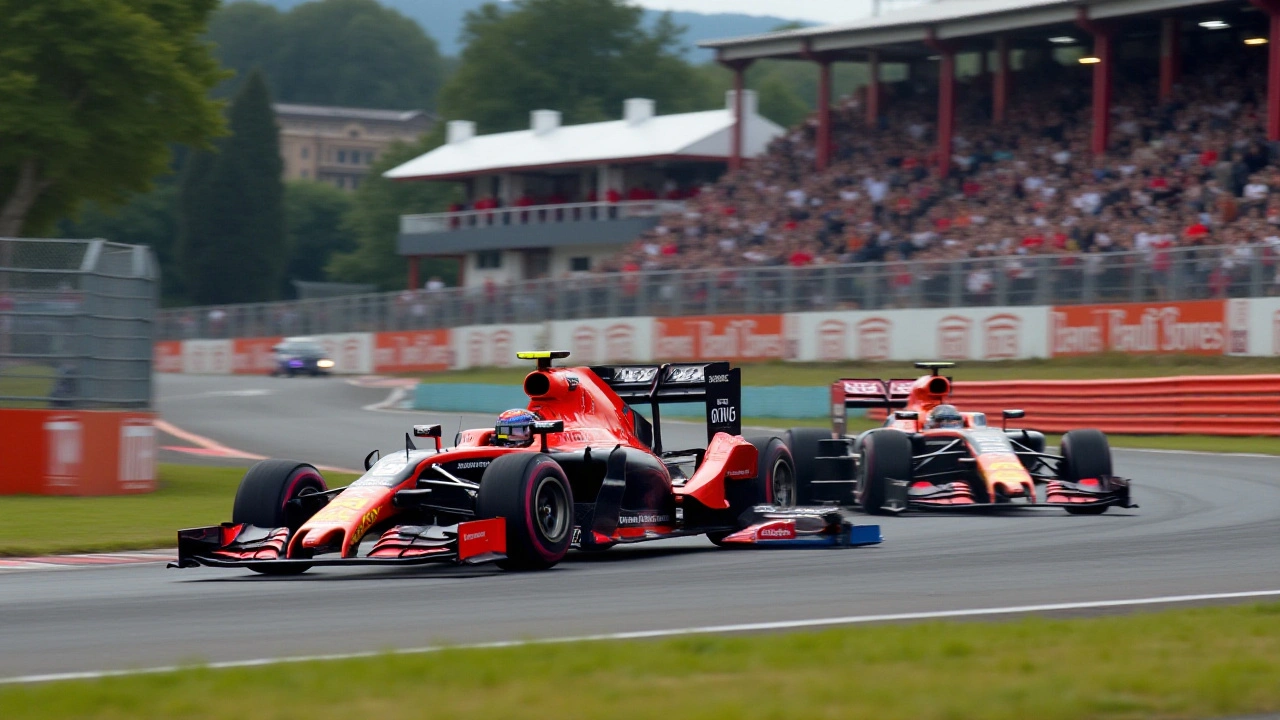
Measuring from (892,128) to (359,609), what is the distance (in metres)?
35.8

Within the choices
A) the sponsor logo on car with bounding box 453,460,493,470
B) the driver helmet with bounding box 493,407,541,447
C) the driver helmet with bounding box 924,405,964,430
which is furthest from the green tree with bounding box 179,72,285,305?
the sponsor logo on car with bounding box 453,460,493,470

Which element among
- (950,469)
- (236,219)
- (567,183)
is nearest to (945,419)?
(950,469)

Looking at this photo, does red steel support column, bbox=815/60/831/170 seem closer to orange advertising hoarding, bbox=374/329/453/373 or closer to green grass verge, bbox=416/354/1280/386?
green grass verge, bbox=416/354/1280/386

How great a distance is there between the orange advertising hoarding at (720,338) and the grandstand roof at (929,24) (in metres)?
10.1

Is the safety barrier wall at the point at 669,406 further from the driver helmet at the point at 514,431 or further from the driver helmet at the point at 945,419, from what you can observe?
the driver helmet at the point at 514,431

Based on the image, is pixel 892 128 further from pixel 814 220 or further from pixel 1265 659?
pixel 1265 659

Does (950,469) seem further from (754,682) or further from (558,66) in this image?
(558,66)

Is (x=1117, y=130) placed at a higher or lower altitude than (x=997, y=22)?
lower

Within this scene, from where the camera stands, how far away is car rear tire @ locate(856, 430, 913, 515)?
15.5m

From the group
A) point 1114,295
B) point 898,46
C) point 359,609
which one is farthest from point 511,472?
point 898,46

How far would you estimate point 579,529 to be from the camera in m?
11.5

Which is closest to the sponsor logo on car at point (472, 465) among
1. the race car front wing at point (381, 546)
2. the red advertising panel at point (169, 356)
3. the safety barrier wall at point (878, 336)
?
the race car front wing at point (381, 546)

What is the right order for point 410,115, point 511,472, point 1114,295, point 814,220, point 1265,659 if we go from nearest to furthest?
point 1265,659 < point 511,472 < point 1114,295 < point 814,220 < point 410,115

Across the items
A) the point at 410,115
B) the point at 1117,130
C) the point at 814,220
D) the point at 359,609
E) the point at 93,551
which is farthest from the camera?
the point at 410,115
